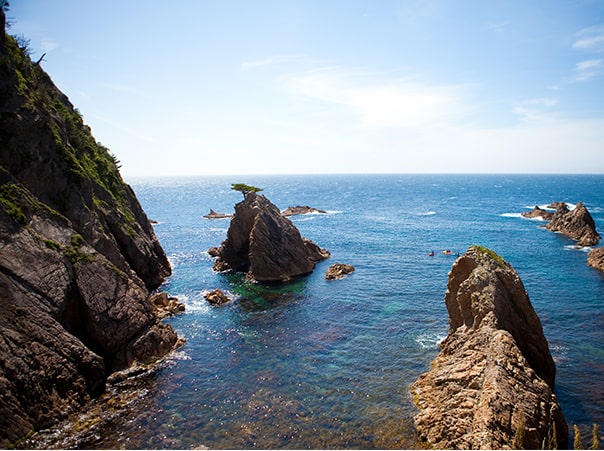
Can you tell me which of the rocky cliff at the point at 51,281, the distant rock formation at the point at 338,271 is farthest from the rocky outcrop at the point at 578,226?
the rocky cliff at the point at 51,281

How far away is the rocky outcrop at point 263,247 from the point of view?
63.1 metres

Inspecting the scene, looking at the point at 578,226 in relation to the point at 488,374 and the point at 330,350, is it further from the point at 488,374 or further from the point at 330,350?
the point at 488,374

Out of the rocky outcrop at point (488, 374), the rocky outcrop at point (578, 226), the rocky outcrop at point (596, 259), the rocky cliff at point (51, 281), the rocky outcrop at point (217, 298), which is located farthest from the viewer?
the rocky outcrop at point (578, 226)

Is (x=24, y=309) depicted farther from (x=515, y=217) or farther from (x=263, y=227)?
(x=515, y=217)

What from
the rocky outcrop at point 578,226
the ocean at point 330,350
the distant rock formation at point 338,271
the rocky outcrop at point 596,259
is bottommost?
the ocean at point 330,350

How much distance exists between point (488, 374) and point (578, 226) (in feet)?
273

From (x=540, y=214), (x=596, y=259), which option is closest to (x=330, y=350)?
(x=596, y=259)

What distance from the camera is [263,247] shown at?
6362 centimetres

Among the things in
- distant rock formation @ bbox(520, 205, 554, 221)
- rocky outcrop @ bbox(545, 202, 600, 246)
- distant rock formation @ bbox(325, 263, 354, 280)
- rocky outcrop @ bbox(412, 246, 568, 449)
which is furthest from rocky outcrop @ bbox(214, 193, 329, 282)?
distant rock formation @ bbox(520, 205, 554, 221)

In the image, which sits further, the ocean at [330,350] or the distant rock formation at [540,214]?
the distant rock formation at [540,214]

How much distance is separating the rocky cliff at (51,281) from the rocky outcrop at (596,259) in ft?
213

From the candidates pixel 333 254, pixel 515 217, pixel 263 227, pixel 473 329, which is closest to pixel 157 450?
pixel 473 329

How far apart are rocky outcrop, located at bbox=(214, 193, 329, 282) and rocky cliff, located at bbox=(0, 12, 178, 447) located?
69.7 feet

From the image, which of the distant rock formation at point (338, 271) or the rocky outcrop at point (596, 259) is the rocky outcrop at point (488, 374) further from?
the rocky outcrop at point (596, 259)
